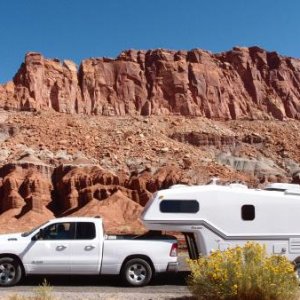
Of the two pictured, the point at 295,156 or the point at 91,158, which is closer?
the point at 91,158

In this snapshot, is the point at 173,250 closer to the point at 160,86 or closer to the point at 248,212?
the point at 248,212

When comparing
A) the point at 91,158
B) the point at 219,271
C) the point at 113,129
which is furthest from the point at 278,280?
the point at 113,129

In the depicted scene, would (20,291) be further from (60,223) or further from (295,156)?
(295,156)

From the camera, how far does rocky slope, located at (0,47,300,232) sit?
53000 millimetres

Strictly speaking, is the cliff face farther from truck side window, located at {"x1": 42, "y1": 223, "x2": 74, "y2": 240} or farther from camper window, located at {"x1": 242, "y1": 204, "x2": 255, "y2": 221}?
camper window, located at {"x1": 242, "y1": 204, "x2": 255, "y2": 221}

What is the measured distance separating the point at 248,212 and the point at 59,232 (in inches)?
193

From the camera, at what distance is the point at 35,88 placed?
8912 centimetres

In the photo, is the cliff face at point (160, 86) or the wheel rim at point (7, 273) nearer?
the wheel rim at point (7, 273)

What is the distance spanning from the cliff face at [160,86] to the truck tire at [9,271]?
7172cm

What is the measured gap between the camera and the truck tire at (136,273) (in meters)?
13.7

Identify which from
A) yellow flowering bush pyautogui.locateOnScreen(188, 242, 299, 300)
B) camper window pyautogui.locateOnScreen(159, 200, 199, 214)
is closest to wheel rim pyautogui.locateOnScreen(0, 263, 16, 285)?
camper window pyautogui.locateOnScreen(159, 200, 199, 214)

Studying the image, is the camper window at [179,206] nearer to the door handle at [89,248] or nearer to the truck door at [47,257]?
the door handle at [89,248]

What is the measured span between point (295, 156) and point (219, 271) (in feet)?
221

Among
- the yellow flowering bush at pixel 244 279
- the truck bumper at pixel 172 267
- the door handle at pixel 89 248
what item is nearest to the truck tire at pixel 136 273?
the truck bumper at pixel 172 267
